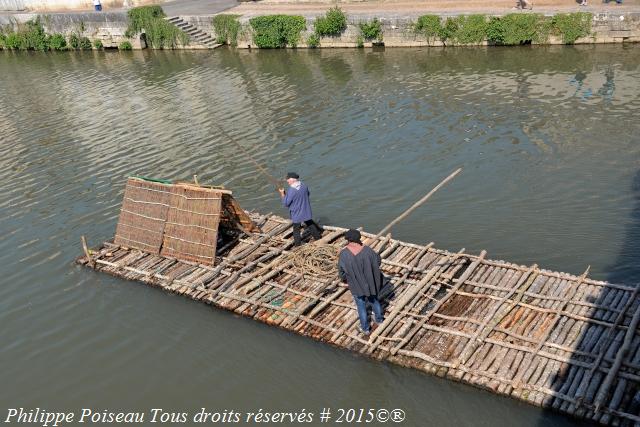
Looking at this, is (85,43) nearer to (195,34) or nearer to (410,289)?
(195,34)

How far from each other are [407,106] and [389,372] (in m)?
14.3

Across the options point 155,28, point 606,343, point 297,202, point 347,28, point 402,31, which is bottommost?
point 606,343

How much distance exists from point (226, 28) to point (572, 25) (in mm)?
17860

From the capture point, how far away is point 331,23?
104ft

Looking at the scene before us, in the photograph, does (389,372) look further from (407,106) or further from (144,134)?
(144,134)

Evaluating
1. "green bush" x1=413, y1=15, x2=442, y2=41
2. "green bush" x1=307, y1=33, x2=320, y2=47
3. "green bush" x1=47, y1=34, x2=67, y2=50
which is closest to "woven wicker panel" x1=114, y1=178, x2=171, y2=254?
"green bush" x1=413, y1=15, x2=442, y2=41

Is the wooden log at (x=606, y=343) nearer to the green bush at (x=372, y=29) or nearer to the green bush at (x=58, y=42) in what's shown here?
the green bush at (x=372, y=29)

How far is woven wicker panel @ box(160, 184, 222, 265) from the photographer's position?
13.3 meters

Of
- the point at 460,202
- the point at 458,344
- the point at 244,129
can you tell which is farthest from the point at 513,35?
the point at 458,344

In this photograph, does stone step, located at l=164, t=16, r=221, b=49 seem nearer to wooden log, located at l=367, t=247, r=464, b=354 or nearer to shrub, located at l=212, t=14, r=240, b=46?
shrub, located at l=212, t=14, r=240, b=46

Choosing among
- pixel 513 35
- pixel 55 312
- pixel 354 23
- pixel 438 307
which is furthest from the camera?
pixel 354 23

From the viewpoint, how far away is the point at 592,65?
81.9 feet

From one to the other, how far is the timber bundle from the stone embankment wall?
18612 mm

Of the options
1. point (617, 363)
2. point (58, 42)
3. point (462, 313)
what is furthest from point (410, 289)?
point (58, 42)
